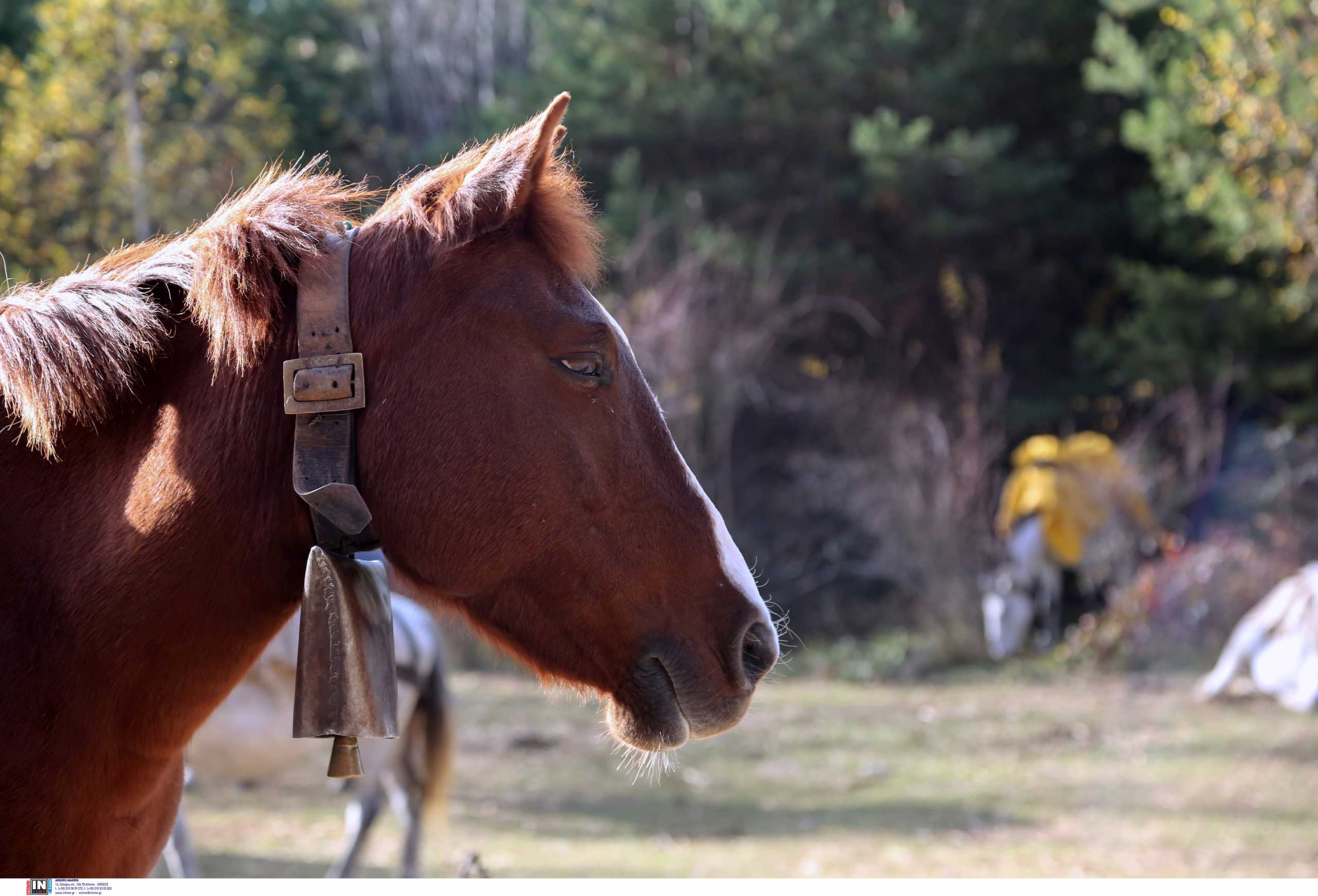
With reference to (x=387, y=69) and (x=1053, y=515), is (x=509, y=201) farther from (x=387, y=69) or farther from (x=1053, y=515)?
(x=387, y=69)

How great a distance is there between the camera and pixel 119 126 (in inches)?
340

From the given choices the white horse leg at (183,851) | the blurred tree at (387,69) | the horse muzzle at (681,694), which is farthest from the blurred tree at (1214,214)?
the horse muzzle at (681,694)

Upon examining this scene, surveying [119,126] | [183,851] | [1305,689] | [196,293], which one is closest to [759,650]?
[196,293]

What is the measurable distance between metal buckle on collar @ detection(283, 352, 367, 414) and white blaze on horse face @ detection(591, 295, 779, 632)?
0.31 metres

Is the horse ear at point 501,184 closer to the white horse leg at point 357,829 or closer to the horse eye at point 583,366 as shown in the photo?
the horse eye at point 583,366

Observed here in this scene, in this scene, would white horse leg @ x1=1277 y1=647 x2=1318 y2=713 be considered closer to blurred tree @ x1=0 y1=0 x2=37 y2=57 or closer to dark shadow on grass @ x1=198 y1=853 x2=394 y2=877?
dark shadow on grass @ x1=198 y1=853 x2=394 y2=877

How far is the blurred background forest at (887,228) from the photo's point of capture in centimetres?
1062

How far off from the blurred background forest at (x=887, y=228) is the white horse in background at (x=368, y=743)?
5679 mm

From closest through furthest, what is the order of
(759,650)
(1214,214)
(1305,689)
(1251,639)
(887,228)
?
(759,650) < (1305,689) < (1251,639) < (1214,214) < (887,228)

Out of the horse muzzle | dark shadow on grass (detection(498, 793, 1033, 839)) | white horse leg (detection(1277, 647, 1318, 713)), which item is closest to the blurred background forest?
white horse leg (detection(1277, 647, 1318, 713))

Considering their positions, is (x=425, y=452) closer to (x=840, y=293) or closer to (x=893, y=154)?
(x=893, y=154)

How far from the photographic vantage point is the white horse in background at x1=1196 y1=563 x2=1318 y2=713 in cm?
775

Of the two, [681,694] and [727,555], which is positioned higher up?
[727,555]

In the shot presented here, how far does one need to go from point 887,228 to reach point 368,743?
1038 cm
